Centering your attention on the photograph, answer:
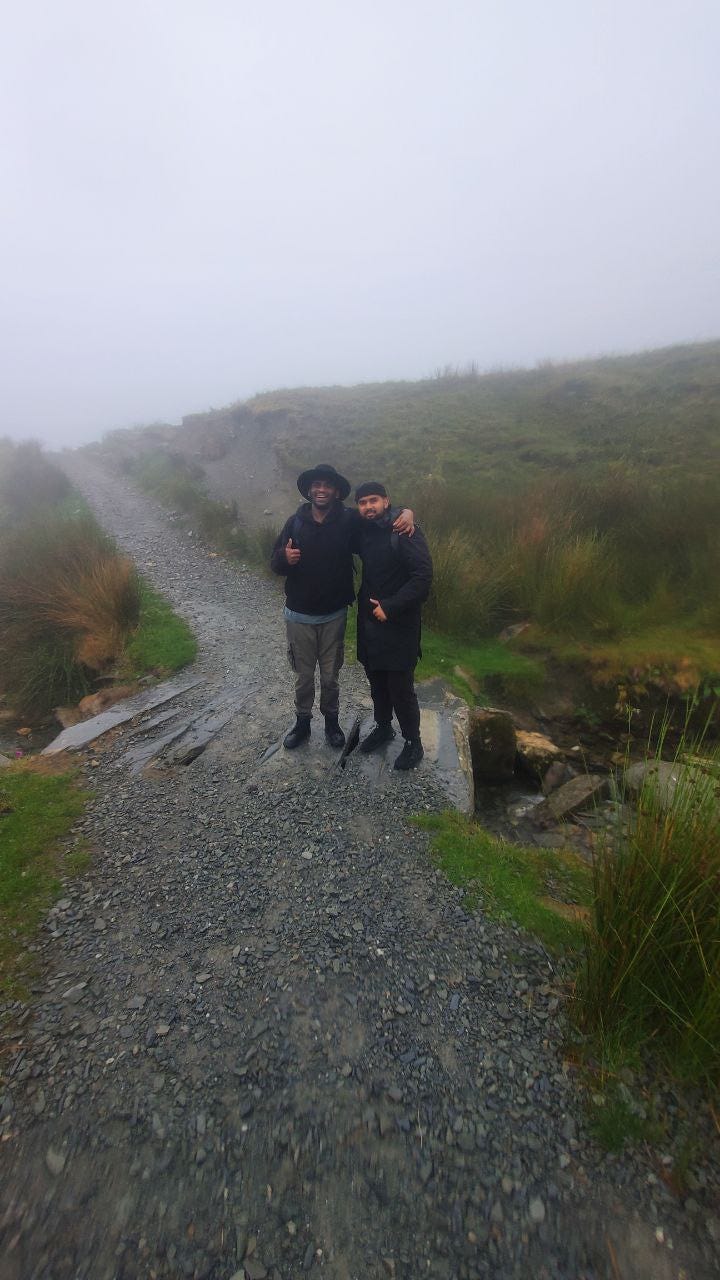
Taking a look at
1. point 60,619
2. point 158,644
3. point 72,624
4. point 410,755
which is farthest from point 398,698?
point 60,619

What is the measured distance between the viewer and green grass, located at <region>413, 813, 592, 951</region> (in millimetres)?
2928

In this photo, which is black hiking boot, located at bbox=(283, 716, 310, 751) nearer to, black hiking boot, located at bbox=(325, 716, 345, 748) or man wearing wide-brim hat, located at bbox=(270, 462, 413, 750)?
black hiking boot, located at bbox=(325, 716, 345, 748)

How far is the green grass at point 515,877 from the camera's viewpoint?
2.93m

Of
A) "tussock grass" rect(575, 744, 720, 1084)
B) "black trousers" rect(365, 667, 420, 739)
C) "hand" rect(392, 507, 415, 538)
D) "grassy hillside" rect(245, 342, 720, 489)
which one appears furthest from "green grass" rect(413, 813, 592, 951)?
"grassy hillside" rect(245, 342, 720, 489)

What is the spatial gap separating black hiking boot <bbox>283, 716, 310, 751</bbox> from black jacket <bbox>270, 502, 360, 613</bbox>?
1.16 m

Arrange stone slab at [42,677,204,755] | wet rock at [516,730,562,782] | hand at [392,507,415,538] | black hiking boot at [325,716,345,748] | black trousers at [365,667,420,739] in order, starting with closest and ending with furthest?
1. hand at [392,507,415,538]
2. black trousers at [365,667,420,739]
3. black hiking boot at [325,716,345,748]
4. stone slab at [42,677,204,755]
5. wet rock at [516,730,562,782]

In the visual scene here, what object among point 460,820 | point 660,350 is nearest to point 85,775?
point 460,820

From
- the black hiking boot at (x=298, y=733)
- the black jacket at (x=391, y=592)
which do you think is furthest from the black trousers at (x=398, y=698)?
the black hiking boot at (x=298, y=733)

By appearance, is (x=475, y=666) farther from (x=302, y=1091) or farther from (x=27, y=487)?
(x=27, y=487)

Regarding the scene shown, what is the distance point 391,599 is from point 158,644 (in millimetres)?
4650

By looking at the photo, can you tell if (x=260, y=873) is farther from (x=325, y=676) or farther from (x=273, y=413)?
(x=273, y=413)


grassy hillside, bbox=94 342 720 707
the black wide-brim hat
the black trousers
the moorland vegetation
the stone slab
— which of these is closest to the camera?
the moorland vegetation

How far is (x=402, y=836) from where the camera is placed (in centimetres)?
373

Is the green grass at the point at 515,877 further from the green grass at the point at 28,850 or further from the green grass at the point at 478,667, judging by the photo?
the green grass at the point at 478,667
